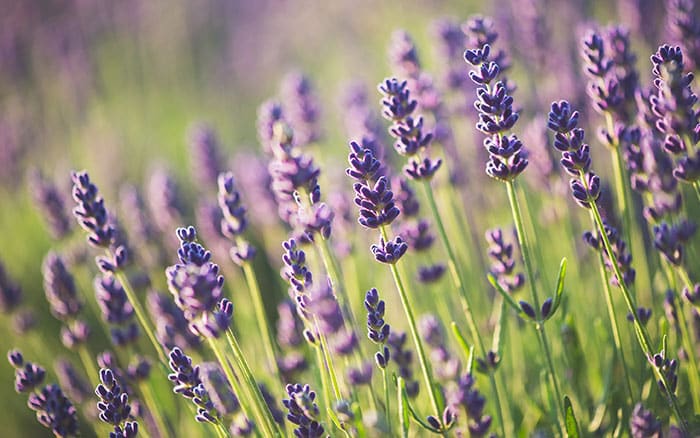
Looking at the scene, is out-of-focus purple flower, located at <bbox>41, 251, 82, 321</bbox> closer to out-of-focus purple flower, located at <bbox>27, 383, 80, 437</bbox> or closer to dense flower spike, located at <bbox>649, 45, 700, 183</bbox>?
out-of-focus purple flower, located at <bbox>27, 383, 80, 437</bbox>

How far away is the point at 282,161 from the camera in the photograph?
1.94 m

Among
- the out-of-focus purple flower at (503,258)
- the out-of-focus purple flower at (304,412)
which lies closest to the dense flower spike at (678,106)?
the out-of-focus purple flower at (503,258)

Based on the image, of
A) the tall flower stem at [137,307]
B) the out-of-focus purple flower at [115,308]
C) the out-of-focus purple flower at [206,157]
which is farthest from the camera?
the out-of-focus purple flower at [206,157]

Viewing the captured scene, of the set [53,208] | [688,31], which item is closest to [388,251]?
[688,31]

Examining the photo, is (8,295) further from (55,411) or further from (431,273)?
(431,273)

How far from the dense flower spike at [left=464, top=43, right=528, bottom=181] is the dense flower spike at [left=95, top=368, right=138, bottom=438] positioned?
1.32 meters

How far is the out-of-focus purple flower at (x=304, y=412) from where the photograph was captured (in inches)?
68.4

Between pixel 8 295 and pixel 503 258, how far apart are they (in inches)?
92.8

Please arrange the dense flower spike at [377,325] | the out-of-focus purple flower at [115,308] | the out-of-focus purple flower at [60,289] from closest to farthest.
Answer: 1. the dense flower spike at [377,325]
2. the out-of-focus purple flower at [115,308]
3. the out-of-focus purple flower at [60,289]

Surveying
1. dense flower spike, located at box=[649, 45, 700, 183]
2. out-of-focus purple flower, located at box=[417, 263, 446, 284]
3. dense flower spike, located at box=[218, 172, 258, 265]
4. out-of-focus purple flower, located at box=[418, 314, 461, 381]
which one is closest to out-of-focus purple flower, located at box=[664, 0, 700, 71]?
dense flower spike, located at box=[649, 45, 700, 183]

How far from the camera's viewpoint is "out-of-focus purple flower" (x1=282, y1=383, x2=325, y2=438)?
1.74 meters

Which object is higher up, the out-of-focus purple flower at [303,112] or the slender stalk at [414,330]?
the out-of-focus purple flower at [303,112]

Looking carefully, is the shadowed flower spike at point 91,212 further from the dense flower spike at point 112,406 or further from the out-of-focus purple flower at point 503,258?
the out-of-focus purple flower at point 503,258

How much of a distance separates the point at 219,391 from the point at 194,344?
79cm
